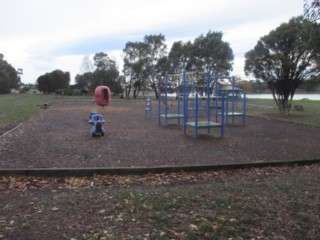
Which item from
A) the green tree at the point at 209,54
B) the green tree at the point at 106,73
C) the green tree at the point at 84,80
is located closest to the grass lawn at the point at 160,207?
the green tree at the point at 209,54

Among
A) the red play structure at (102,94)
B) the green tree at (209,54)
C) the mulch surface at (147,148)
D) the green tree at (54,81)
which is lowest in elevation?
the mulch surface at (147,148)

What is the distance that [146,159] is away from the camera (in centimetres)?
710

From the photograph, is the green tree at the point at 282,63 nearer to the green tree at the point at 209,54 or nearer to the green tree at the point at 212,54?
the green tree at the point at 209,54

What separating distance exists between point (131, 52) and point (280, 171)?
146 feet

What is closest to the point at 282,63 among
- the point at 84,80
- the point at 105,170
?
the point at 105,170

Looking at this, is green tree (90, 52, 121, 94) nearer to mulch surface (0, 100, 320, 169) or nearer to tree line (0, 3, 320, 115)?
tree line (0, 3, 320, 115)

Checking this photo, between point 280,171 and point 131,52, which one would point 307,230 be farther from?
point 131,52

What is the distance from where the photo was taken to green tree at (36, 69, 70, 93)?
214 feet

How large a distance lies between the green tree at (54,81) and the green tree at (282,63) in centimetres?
5141

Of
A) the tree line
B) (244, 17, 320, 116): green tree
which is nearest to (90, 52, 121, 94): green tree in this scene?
the tree line

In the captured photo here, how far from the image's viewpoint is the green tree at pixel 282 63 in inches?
692

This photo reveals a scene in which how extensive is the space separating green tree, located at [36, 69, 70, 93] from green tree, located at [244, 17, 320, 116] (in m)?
51.4

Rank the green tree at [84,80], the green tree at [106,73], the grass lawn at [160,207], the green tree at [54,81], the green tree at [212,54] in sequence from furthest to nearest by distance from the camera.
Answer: the green tree at [54,81] < the green tree at [84,80] < the green tree at [106,73] < the green tree at [212,54] < the grass lawn at [160,207]

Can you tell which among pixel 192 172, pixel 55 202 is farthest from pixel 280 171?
pixel 55 202
